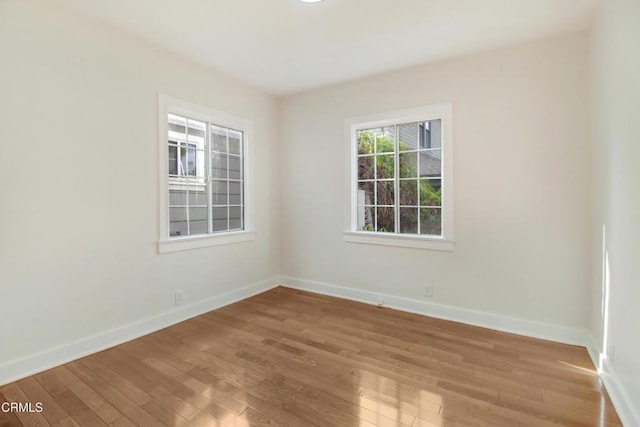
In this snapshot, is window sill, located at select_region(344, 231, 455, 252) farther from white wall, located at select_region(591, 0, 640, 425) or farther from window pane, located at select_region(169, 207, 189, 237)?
window pane, located at select_region(169, 207, 189, 237)

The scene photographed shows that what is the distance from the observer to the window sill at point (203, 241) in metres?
3.18

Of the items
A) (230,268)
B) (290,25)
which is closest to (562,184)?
(290,25)

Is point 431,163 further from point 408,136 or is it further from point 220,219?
point 220,219

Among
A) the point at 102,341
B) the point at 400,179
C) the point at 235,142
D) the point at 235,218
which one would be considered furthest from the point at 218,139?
the point at 102,341

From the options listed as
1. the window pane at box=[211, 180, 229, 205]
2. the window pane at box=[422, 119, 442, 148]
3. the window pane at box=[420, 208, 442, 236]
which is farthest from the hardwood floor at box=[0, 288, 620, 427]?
the window pane at box=[422, 119, 442, 148]

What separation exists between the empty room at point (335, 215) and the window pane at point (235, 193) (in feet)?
0.09

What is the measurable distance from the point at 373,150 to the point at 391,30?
1455 mm

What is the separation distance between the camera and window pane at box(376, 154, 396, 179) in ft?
12.5

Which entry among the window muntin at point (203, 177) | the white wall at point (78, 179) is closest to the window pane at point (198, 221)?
the window muntin at point (203, 177)

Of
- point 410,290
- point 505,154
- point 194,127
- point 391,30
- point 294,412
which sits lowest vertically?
point 294,412

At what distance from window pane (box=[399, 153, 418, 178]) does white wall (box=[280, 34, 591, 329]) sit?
1.58 feet

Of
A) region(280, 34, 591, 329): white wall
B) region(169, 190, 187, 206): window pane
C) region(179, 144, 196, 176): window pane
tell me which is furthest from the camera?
region(179, 144, 196, 176): window pane

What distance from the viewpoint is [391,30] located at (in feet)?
8.96

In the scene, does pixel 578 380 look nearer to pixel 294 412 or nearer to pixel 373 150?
pixel 294 412
